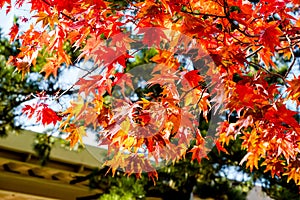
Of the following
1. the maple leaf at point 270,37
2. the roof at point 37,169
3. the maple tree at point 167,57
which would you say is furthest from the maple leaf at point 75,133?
the roof at point 37,169

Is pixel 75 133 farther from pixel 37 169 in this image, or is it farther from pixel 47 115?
pixel 37 169

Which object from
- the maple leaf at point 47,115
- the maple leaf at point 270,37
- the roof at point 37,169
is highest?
the maple leaf at point 270,37

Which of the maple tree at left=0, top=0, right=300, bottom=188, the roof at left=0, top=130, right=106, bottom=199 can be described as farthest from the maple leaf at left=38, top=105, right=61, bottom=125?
the roof at left=0, top=130, right=106, bottom=199

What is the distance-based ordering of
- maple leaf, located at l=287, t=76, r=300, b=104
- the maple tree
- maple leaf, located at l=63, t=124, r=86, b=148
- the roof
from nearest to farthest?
maple leaf, located at l=287, t=76, r=300, b=104
the maple tree
maple leaf, located at l=63, t=124, r=86, b=148
the roof

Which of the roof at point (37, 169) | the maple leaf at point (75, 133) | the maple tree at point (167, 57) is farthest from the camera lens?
the roof at point (37, 169)

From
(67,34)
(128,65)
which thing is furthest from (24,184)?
(67,34)

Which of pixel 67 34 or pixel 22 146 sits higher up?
pixel 67 34

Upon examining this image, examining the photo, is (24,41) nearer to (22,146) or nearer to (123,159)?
(123,159)

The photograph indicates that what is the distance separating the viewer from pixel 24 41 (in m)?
1.86

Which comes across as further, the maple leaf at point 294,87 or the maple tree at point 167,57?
the maple tree at point 167,57

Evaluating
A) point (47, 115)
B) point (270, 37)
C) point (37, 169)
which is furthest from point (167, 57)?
point (37, 169)

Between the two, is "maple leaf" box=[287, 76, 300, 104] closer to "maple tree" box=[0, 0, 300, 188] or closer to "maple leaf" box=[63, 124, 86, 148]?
"maple tree" box=[0, 0, 300, 188]

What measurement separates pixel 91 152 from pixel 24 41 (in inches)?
76.8

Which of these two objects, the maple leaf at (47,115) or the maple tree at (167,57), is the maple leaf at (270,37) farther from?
the maple leaf at (47,115)
